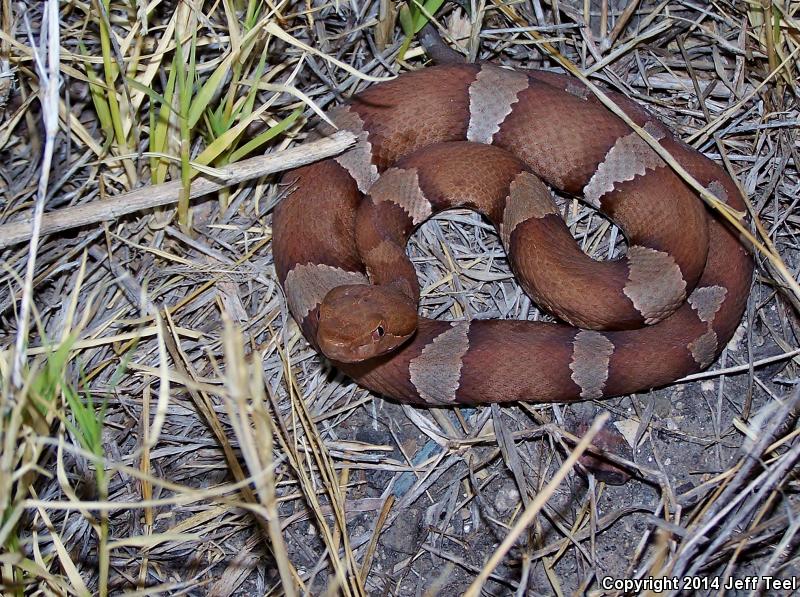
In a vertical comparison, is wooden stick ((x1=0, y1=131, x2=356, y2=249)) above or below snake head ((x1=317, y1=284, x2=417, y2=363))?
above

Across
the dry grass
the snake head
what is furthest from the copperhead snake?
the dry grass

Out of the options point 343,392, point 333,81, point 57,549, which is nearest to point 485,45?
point 333,81

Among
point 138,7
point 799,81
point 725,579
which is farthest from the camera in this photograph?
point 799,81

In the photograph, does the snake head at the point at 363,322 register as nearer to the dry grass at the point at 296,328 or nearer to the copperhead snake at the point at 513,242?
the copperhead snake at the point at 513,242

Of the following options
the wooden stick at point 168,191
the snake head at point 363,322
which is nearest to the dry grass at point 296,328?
the wooden stick at point 168,191

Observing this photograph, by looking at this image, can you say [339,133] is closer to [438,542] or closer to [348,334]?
[348,334]

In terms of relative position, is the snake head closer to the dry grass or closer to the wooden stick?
the dry grass
